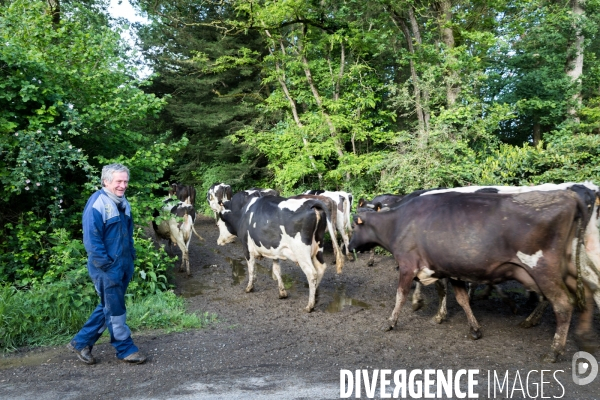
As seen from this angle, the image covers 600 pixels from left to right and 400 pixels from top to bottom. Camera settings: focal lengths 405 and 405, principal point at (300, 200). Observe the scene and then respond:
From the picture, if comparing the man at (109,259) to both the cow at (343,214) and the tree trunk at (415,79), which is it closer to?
the cow at (343,214)

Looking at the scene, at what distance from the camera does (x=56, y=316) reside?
6047mm

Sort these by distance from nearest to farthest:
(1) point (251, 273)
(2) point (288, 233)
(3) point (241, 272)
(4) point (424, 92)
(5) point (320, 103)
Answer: (2) point (288, 233) → (1) point (251, 273) → (3) point (241, 272) → (4) point (424, 92) → (5) point (320, 103)

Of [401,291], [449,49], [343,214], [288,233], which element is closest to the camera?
[401,291]

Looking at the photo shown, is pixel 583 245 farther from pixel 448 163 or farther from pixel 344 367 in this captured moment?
pixel 448 163

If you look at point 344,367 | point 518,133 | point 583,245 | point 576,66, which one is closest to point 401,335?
point 344,367

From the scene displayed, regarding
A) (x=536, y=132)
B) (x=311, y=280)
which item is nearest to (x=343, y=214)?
(x=311, y=280)

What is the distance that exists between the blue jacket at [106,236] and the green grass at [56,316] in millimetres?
1794

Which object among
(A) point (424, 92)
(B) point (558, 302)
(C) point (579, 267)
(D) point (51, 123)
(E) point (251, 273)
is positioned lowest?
(E) point (251, 273)

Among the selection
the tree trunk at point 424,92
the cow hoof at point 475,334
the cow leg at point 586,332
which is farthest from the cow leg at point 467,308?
the tree trunk at point 424,92

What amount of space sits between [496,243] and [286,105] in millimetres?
13633

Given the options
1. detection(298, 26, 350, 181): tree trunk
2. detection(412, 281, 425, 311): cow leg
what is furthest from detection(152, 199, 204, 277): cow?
detection(298, 26, 350, 181): tree trunk

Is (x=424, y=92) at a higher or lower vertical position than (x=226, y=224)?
higher

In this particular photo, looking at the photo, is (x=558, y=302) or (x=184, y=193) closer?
(x=558, y=302)

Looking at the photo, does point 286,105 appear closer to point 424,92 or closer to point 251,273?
point 424,92
